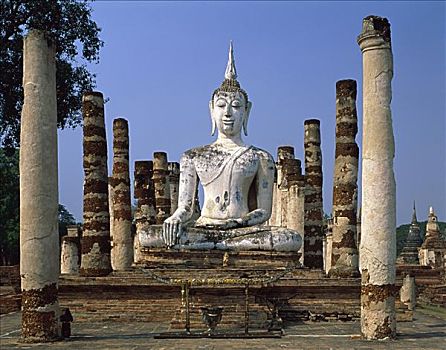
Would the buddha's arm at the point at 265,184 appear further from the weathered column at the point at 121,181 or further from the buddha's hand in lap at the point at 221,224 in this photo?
the weathered column at the point at 121,181

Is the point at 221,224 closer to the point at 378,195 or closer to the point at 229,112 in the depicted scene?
the point at 229,112

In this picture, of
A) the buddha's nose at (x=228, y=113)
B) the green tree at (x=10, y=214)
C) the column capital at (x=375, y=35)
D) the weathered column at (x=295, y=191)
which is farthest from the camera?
the green tree at (x=10, y=214)

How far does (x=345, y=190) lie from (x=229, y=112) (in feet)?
11.5

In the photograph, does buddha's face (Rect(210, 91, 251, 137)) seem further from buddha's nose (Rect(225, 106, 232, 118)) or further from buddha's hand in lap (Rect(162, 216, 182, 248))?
buddha's hand in lap (Rect(162, 216, 182, 248))

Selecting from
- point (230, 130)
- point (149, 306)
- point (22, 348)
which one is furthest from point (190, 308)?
point (230, 130)

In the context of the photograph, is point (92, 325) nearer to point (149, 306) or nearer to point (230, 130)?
point (149, 306)

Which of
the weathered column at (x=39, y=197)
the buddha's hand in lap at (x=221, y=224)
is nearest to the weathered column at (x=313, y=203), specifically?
the buddha's hand in lap at (x=221, y=224)

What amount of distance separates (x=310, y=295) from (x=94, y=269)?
491 centimetres

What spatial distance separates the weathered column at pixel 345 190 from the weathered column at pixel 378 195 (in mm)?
4045

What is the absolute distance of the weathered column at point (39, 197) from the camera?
10383mm

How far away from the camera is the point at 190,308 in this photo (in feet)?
40.1

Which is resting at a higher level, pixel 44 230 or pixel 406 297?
pixel 44 230

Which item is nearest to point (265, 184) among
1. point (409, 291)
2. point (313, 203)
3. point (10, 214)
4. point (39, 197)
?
point (313, 203)

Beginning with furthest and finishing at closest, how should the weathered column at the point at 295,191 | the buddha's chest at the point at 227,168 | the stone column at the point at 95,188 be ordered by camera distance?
the weathered column at the point at 295,191, the buddha's chest at the point at 227,168, the stone column at the point at 95,188
